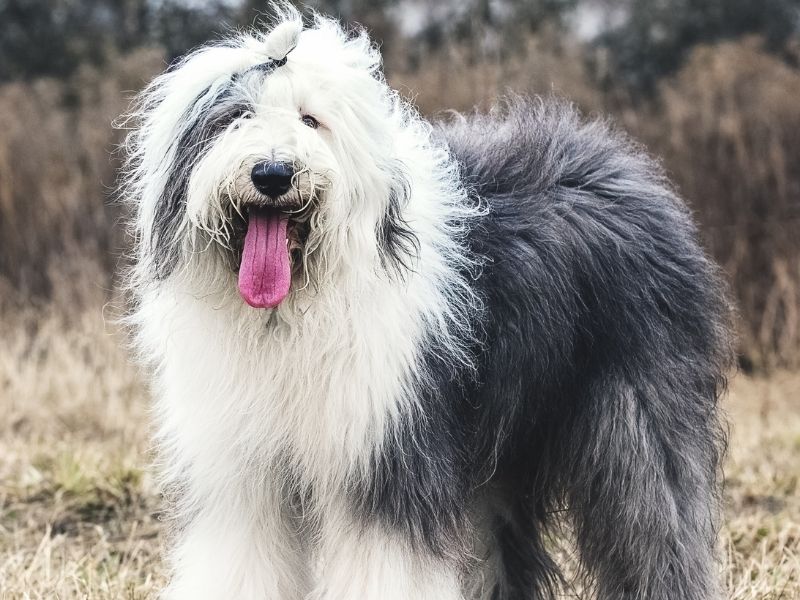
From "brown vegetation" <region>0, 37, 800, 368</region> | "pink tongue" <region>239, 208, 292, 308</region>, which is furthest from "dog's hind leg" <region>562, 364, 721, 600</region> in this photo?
"brown vegetation" <region>0, 37, 800, 368</region>

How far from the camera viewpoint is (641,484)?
3502 millimetres

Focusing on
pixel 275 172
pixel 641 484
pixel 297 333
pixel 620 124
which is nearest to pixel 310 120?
pixel 275 172

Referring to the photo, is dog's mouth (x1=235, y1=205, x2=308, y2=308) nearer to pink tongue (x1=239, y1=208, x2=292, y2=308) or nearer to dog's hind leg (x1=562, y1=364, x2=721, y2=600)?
pink tongue (x1=239, y1=208, x2=292, y2=308)

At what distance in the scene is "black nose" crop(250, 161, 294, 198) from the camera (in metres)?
2.81

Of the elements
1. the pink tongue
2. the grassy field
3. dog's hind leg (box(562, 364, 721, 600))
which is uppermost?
the pink tongue

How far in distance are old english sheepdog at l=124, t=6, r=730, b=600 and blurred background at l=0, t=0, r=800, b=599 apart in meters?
0.95

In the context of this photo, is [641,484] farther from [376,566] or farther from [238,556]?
[238,556]

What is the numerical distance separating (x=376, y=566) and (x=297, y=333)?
0.68 metres

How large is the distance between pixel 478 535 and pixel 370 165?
1.55 metres

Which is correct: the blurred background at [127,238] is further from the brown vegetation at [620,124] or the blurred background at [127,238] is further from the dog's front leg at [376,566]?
the dog's front leg at [376,566]

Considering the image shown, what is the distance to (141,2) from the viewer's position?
14.0 m

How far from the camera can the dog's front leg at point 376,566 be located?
3.09m

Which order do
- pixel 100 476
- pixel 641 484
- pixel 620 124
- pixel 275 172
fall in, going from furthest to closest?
pixel 620 124
pixel 100 476
pixel 641 484
pixel 275 172

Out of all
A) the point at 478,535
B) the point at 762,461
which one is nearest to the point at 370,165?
the point at 478,535
